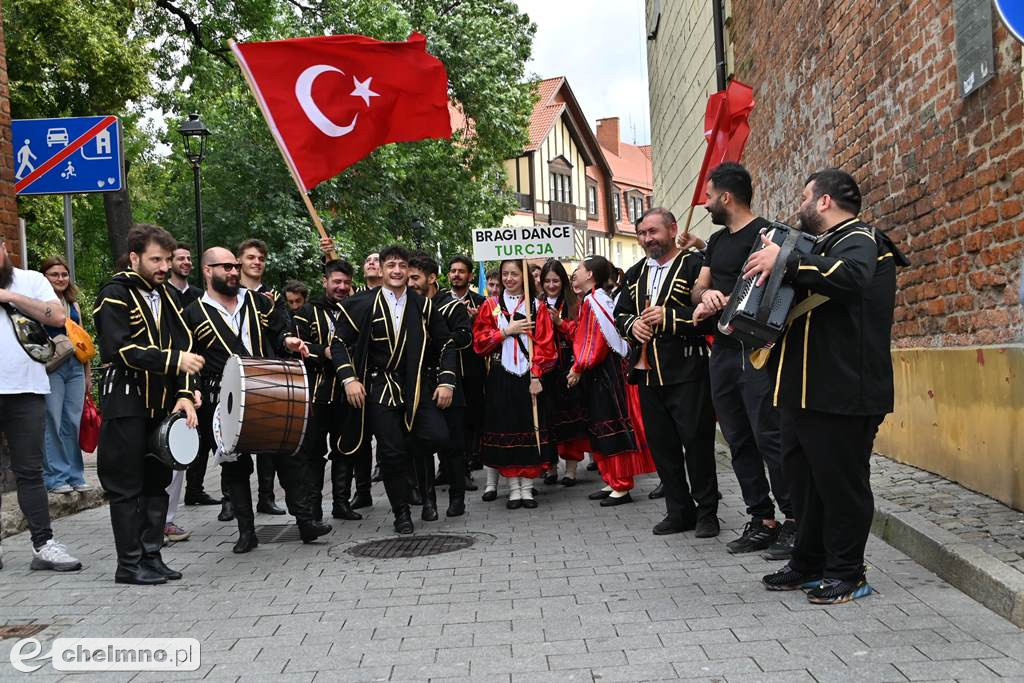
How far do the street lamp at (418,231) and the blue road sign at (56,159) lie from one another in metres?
16.3

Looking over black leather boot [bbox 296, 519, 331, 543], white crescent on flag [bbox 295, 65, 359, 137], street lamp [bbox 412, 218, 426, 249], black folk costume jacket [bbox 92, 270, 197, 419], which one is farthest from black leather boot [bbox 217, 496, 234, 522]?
street lamp [bbox 412, 218, 426, 249]

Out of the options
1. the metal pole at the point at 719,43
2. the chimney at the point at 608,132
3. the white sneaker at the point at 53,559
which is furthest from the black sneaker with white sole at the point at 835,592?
the chimney at the point at 608,132

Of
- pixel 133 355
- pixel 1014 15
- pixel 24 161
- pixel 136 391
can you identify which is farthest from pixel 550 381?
pixel 1014 15

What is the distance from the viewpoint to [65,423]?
9.02 m

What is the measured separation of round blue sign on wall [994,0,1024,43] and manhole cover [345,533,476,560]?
452 cm

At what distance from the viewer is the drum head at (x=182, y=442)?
20.2ft

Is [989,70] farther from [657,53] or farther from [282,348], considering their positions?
[657,53]

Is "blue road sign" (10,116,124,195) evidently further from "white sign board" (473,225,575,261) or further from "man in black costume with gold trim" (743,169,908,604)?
"man in black costume with gold trim" (743,169,908,604)

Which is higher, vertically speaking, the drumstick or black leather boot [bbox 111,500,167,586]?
the drumstick

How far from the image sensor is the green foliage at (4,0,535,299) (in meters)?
19.5

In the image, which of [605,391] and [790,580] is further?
[605,391]

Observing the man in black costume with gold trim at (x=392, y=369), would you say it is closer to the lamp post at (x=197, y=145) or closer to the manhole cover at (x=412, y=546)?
the manhole cover at (x=412, y=546)

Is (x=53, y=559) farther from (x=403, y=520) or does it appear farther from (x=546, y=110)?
(x=546, y=110)

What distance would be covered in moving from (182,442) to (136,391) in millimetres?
411
